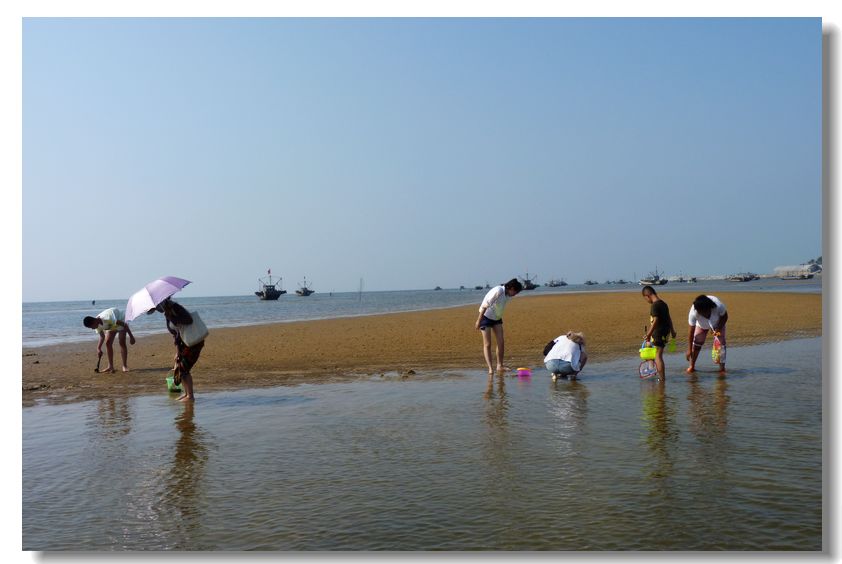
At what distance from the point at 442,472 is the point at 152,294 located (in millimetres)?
5687

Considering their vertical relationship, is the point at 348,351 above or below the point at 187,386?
below

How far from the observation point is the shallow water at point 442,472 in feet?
15.6

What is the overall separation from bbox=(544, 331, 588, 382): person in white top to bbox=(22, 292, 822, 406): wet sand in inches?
28.7

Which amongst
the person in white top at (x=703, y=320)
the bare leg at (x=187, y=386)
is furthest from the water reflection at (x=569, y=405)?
the bare leg at (x=187, y=386)

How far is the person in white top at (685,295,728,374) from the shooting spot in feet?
38.0

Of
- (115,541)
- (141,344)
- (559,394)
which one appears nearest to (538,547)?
(115,541)

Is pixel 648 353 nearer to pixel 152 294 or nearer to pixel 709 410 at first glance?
pixel 709 410

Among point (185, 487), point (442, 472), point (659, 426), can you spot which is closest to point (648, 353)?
point (659, 426)

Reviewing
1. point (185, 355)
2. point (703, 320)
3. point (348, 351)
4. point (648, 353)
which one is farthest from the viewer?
point (348, 351)

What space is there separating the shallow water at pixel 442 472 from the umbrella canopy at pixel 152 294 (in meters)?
1.58

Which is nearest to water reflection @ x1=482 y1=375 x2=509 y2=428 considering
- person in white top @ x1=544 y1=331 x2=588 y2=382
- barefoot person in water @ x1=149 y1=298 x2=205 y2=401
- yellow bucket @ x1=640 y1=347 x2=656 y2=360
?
person in white top @ x1=544 y1=331 x2=588 y2=382

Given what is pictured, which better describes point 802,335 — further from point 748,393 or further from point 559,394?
point 559,394

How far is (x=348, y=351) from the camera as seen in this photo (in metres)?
18.7

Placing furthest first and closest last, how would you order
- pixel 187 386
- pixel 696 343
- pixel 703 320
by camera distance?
pixel 696 343 → pixel 703 320 → pixel 187 386
